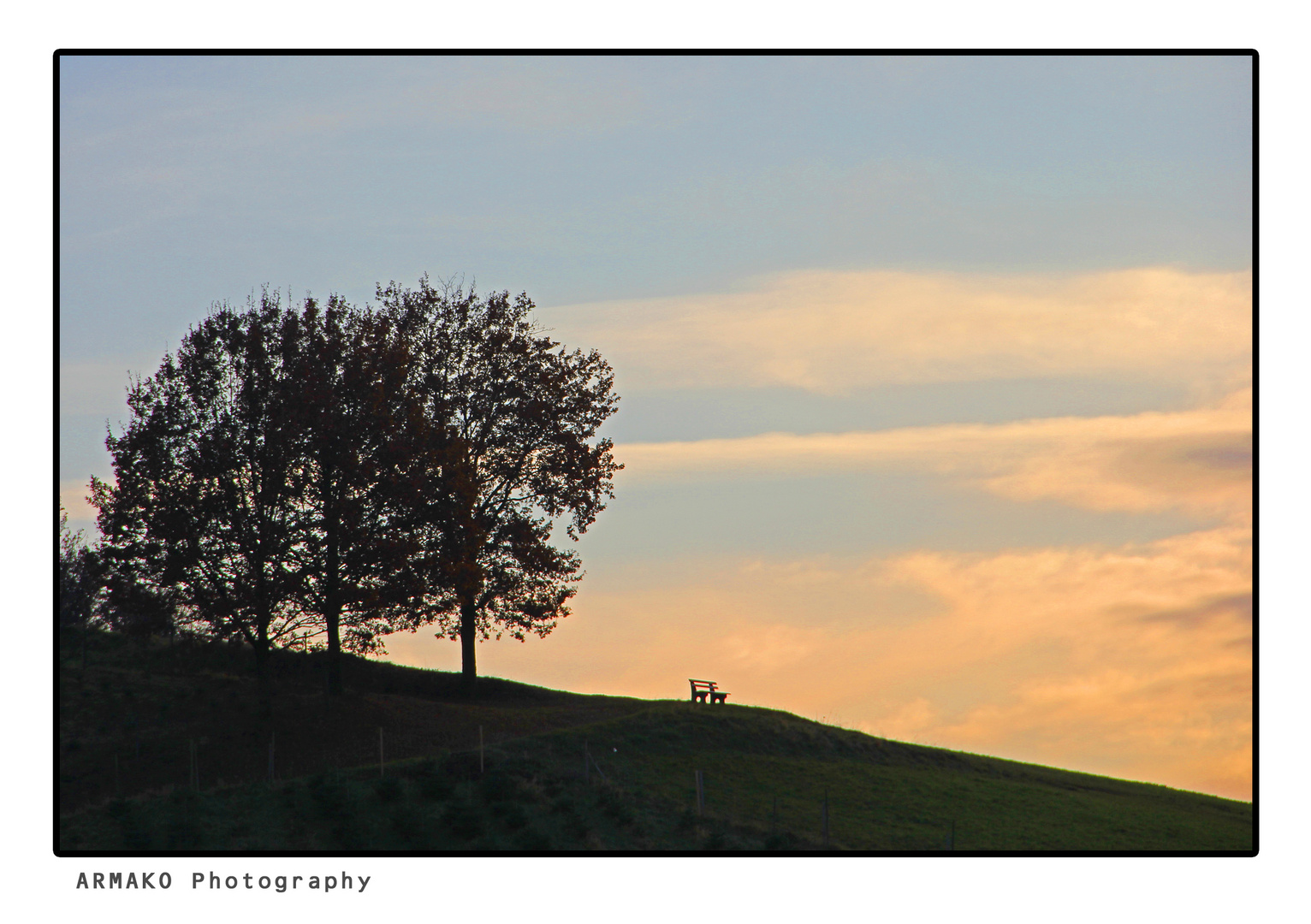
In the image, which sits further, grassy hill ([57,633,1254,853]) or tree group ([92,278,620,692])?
tree group ([92,278,620,692])

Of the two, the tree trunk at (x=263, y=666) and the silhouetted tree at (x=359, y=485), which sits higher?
the silhouetted tree at (x=359, y=485)

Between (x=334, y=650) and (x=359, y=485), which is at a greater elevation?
(x=359, y=485)

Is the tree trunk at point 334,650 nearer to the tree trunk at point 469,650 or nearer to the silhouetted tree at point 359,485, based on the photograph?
the silhouetted tree at point 359,485

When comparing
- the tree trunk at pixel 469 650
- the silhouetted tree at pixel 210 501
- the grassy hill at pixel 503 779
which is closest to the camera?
the grassy hill at pixel 503 779

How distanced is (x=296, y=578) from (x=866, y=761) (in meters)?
23.0

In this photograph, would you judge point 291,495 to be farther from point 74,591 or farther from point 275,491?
point 74,591

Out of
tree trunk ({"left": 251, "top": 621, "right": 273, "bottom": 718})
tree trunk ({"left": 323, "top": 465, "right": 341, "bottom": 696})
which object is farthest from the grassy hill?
tree trunk ({"left": 323, "top": 465, "right": 341, "bottom": 696})

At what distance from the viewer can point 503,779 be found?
3278 cm

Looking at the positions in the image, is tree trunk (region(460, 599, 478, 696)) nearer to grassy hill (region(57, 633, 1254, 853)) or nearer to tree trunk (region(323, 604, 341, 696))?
grassy hill (region(57, 633, 1254, 853))

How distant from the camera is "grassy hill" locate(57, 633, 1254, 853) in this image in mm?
29984

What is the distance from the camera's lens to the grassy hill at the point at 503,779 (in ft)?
98.4

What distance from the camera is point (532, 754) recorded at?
35.7 metres

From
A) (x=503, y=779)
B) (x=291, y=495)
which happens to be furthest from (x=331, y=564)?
(x=503, y=779)

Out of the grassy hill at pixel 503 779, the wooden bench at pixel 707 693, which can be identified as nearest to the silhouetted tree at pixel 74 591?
the grassy hill at pixel 503 779
